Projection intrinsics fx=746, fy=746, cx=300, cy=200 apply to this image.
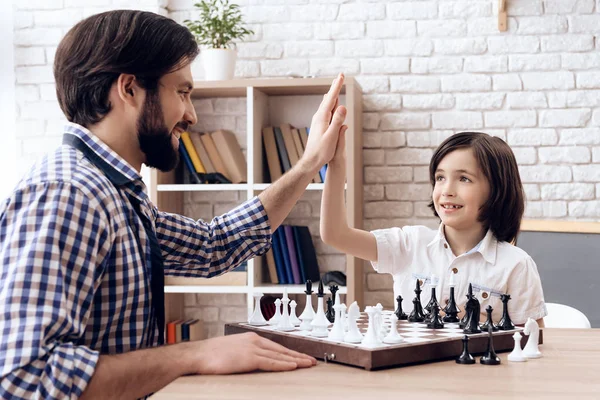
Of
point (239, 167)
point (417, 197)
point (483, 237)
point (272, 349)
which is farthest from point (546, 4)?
point (272, 349)

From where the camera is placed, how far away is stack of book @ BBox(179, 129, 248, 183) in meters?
3.88

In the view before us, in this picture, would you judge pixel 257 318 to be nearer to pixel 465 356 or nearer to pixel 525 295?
pixel 465 356

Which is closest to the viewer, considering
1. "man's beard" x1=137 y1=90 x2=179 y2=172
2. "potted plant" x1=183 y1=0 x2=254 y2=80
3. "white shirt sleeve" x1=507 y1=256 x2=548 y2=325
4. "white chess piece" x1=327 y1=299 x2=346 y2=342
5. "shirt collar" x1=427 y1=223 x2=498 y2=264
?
"white chess piece" x1=327 y1=299 x2=346 y2=342

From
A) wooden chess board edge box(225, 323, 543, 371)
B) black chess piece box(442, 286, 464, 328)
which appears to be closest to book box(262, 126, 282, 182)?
black chess piece box(442, 286, 464, 328)

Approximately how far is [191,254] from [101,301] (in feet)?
A: 1.70

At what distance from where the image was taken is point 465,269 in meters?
2.18

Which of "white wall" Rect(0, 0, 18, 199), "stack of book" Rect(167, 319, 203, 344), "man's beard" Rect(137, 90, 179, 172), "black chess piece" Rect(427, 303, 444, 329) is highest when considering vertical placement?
"white wall" Rect(0, 0, 18, 199)

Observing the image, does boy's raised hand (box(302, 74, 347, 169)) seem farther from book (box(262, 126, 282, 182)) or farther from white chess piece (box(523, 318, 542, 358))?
book (box(262, 126, 282, 182))

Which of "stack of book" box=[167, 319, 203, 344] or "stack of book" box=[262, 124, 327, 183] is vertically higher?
"stack of book" box=[262, 124, 327, 183]

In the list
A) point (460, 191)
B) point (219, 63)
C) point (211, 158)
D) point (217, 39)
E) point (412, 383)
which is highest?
point (217, 39)

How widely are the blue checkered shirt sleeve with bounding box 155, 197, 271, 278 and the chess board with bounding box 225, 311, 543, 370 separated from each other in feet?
1.12

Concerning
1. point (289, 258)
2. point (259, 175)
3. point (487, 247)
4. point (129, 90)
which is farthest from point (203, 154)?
point (129, 90)

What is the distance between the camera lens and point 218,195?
4094 millimetres

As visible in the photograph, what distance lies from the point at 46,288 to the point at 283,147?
9.00 ft
